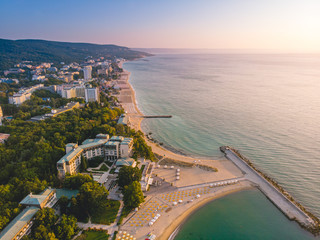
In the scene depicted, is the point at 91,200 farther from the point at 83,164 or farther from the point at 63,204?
the point at 83,164

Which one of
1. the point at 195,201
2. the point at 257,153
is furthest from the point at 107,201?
the point at 257,153

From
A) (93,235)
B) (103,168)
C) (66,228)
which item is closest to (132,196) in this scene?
(93,235)

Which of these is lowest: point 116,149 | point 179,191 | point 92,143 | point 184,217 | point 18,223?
point 184,217

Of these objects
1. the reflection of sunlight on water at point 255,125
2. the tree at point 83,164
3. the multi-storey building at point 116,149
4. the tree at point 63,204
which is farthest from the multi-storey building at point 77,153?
the reflection of sunlight on water at point 255,125

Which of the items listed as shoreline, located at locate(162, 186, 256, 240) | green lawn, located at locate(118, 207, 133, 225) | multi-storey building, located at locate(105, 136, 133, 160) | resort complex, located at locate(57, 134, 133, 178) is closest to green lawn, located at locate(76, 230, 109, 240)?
green lawn, located at locate(118, 207, 133, 225)

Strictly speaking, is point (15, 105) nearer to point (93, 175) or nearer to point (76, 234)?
point (93, 175)

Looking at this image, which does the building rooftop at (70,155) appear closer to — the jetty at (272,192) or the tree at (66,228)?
the tree at (66,228)

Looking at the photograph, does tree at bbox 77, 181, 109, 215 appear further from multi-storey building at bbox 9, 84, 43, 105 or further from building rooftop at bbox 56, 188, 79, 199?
multi-storey building at bbox 9, 84, 43, 105
